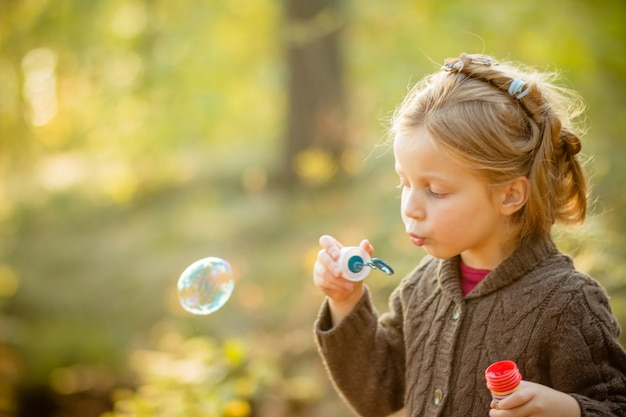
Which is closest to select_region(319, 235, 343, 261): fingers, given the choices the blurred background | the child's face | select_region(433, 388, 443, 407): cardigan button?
the child's face

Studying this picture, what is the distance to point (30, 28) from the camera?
8820mm

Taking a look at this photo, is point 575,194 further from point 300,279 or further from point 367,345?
point 300,279

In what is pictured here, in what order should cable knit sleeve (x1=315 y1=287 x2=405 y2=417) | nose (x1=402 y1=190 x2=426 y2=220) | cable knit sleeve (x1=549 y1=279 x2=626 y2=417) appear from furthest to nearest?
cable knit sleeve (x1=315 y1=287 x2=405 y2=417)
nose (x1=402 y1=190 x2=426 y2=220)
cable knit sleeve (x1=549 y1=279 x2=626 y2=417)

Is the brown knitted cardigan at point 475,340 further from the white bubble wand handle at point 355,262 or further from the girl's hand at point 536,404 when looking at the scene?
the white bubble wand handle at point 355,262

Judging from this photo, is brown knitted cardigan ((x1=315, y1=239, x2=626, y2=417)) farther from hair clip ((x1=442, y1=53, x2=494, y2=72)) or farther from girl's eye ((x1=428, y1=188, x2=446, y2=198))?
hair clip ((x1=442, y1=53, x2=494, y2=72))

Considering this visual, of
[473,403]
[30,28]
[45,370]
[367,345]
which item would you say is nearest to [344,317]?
[367,345]

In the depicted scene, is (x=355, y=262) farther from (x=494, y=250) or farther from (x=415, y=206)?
(x=494, y=250)

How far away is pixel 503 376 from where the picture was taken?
1592mm

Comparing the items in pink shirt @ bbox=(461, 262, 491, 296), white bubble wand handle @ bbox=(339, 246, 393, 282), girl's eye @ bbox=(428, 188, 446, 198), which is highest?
girl's eye @ bbox=(428, 188, 446, 198)

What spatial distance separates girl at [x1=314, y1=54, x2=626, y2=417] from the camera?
5.73ft

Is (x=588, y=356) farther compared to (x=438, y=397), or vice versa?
(x=438, y=397)

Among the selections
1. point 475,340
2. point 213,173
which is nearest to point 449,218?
point 475,340

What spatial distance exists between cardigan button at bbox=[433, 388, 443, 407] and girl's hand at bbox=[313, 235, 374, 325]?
36 cm

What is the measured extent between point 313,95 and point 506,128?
6.54m
